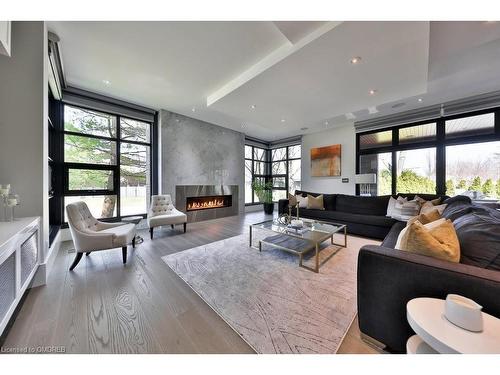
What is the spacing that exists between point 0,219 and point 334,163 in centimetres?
655

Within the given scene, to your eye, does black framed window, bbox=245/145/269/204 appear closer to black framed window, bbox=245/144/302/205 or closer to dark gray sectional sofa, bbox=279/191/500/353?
black framed window, bbox=245/144/302/205

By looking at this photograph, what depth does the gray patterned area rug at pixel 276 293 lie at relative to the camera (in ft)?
4.34

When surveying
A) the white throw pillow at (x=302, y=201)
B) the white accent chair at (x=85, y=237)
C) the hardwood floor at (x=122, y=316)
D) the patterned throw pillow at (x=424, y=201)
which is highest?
the patterned throw pillow at (x=424, y=201)

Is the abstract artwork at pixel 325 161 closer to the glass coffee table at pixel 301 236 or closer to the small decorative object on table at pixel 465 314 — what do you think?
the glass coffee table at pixel 301 236

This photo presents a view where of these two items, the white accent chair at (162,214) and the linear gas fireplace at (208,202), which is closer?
the white accent chair at (162,214)

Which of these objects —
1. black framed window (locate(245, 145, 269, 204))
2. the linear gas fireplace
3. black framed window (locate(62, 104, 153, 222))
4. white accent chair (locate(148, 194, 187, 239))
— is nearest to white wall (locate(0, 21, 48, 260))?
white accent chair (locate(148, 194, 187, 239))

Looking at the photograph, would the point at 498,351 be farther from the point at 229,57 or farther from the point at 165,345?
the point at 229,57

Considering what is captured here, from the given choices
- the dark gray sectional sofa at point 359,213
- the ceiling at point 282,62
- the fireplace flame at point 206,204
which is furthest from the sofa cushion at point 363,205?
the fireplace flame at point 206,204

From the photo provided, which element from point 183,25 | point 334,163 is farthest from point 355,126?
point 183,25

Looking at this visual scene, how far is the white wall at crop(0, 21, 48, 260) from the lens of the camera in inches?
75.7

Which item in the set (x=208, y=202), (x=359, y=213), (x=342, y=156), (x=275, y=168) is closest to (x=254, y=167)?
(x=275, y=168)

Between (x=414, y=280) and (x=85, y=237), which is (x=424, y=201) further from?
(x=85, y=237)

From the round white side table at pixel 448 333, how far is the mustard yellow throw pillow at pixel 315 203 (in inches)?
147

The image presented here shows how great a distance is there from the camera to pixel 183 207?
492 cm
